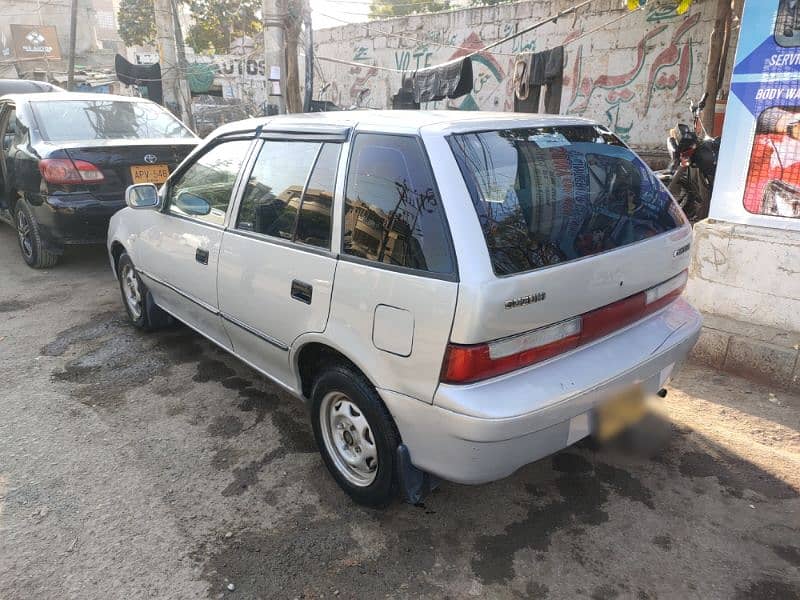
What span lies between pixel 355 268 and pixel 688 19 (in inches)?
423

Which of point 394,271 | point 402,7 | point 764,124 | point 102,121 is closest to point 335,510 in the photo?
point 394,271

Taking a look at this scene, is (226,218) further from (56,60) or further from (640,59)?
(56,60)

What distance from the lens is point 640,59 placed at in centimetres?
1104

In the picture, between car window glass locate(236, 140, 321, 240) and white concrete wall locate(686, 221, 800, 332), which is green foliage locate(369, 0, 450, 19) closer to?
white concrete wall locate(686, 221, 800, 332)

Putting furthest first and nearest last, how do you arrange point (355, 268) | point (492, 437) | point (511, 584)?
point (355, 268), point (511, 584), point (492, 437)

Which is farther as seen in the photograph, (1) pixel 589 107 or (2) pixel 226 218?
(1) pixel 589 107

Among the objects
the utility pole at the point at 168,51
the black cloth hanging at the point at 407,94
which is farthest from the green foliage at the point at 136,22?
the black cloth hanging at the point at 407,94

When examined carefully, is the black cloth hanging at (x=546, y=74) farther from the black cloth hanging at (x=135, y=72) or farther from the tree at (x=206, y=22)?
the tree at (x=206, y=22)

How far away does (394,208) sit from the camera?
2221 mm

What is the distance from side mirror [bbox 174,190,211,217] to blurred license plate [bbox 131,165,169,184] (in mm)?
2302

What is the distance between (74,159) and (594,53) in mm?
10136

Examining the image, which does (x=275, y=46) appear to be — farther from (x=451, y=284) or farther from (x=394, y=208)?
(x=451, y=284)

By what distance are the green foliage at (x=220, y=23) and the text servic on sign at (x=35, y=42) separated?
8.72m

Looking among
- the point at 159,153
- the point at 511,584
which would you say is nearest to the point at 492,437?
the point at 511,584
